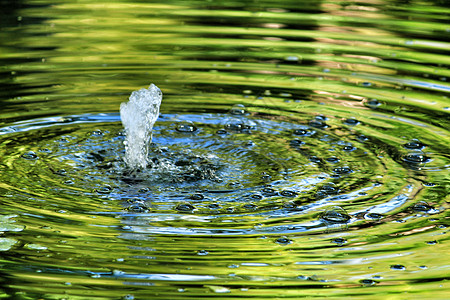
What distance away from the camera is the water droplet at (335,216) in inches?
114

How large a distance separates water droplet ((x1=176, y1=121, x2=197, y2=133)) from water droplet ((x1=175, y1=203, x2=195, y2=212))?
3.23 feet

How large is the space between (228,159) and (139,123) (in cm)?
50

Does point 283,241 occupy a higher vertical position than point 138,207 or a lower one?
lower

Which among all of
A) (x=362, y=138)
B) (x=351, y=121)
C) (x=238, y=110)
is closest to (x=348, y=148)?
(x=362, y=138)

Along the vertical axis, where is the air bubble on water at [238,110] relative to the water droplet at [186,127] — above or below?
above

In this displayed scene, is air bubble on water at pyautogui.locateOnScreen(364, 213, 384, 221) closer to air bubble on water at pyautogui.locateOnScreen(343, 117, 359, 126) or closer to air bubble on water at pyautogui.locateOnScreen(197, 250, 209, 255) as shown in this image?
air bubble on water at pyautogui.locateOnScreen(197, 250, 209, 255)

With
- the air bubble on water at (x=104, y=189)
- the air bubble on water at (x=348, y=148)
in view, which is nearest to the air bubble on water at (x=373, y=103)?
the air bubble on water at (x=348, y=148)

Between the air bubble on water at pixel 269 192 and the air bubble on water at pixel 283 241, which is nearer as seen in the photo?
the air bubble on water at pixel 283 241

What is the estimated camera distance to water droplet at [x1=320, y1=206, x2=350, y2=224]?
2.90 metres

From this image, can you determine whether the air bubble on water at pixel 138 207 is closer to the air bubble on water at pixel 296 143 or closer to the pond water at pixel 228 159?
the pond water at pixel 228 159

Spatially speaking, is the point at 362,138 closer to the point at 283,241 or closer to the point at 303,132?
the point at 303,132

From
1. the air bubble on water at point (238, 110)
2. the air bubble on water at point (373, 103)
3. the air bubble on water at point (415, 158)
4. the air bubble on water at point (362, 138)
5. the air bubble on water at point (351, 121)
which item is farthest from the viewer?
the air bubble on water at point (373, 103)

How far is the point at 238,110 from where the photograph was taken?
4.22m

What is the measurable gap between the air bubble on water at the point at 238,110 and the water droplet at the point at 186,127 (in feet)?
1.03
